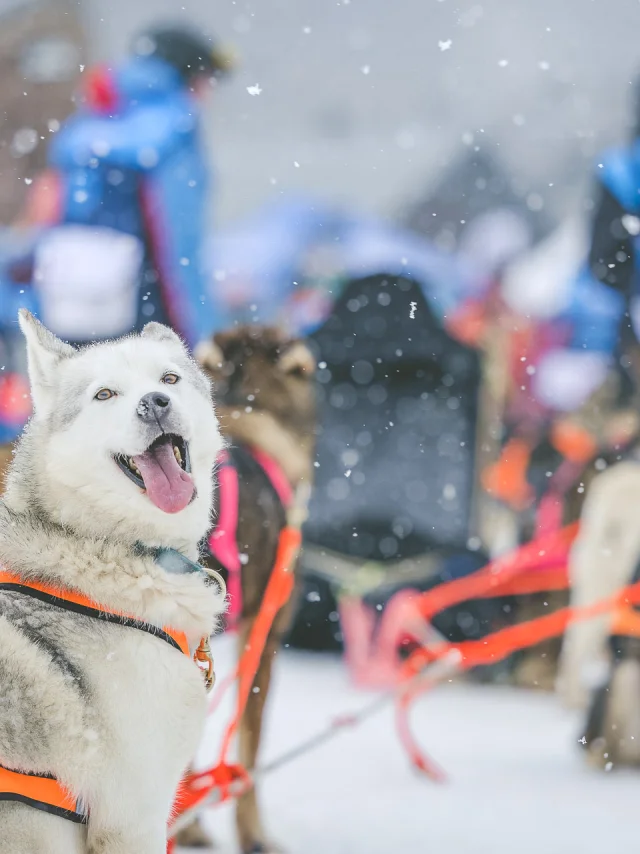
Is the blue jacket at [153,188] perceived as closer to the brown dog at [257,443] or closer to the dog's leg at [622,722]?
the brown dog at [257,443]

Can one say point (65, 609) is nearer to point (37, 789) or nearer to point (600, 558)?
point (37, 789)

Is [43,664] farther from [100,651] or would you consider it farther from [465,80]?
[465,80]

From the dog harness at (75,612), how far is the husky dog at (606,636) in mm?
2333

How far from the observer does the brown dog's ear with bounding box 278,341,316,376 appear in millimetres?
2818

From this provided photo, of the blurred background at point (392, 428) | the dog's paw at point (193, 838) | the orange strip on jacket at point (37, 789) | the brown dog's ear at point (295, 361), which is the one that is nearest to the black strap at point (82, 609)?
the orange strip on jacket at point (37, 789)

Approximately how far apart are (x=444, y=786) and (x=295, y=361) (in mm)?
1552

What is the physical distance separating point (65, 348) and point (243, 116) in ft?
46.6

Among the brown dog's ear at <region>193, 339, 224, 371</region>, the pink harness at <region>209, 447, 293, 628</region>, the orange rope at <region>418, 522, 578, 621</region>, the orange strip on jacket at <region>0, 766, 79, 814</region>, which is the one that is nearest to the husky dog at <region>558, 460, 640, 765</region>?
the orange rope at <region>418, 522, 578, 621</region>

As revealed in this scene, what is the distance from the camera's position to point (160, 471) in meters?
1.27

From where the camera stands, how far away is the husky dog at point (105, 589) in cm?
119

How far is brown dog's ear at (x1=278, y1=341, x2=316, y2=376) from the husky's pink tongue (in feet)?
5.11

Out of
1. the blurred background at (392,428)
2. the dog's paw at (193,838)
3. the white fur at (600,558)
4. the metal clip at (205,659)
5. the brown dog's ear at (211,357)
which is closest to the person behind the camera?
the metal clip at (205,659)

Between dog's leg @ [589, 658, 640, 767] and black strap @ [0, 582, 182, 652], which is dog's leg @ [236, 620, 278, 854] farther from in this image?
dog's leg @ [589, 658, 640, 767]

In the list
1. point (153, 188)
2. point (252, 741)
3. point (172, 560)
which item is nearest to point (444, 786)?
point (252, 741)
